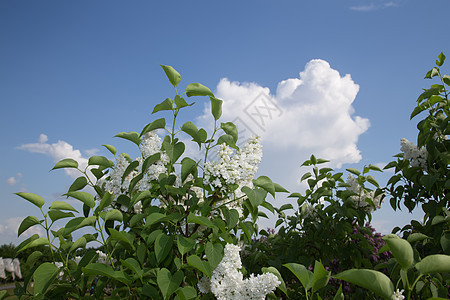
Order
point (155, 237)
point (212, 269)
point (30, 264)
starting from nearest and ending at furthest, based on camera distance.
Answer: point (212, 269)
point (155, 237)
point (30, 264)

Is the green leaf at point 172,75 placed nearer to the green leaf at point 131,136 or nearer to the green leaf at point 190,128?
the green leaf at point 190,128

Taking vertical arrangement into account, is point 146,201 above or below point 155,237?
above

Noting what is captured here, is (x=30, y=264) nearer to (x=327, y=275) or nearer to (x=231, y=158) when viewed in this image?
(x=231, y=158)

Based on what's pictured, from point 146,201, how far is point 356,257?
2.05 metres

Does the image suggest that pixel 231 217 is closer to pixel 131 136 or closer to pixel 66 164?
pixel 131 136

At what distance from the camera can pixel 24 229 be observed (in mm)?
2002

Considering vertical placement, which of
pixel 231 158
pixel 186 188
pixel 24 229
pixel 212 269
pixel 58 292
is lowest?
pixel 58 292

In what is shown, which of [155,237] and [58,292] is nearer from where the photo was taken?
[155,237]

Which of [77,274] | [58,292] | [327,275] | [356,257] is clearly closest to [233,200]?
[327,275]

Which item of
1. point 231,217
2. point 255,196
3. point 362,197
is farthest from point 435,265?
point 362,197

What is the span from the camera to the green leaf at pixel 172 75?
2021 mm

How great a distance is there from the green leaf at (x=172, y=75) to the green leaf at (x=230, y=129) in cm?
35

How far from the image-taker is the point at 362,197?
3.37 metres

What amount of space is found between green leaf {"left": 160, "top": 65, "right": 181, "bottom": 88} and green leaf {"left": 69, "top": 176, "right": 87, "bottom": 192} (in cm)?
83
